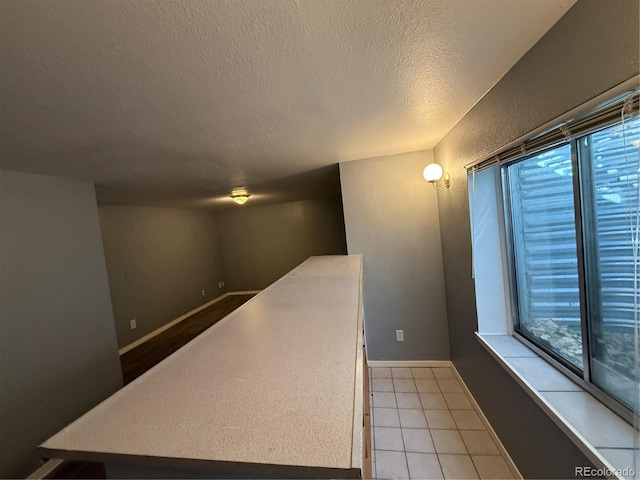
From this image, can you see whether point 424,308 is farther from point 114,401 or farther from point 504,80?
point 114,401

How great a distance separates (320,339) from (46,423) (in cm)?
249

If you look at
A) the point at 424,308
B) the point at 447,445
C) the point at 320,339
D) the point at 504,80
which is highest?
the point at 504,80

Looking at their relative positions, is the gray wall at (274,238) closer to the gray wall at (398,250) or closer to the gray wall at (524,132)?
the gray wall at (398,250)

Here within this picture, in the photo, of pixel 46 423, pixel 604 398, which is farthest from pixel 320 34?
pixel 46 423

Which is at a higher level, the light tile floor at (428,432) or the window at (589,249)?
the window at (589,249)

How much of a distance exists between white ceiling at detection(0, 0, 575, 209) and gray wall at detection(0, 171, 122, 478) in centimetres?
43

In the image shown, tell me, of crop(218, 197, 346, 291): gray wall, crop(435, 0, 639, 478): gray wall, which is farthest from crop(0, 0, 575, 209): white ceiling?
crop(218, 197, 346, 291): gray wall

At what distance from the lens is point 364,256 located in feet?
8.75

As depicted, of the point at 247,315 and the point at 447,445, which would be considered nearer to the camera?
the point at 247,315

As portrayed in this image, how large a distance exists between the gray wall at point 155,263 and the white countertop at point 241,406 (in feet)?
12.5

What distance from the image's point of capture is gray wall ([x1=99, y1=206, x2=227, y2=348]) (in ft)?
12.7

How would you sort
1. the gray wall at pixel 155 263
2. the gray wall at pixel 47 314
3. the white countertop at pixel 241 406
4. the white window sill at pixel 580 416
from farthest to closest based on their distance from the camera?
the gray wall at pixel 155 263, the gray wall at pixel 47 314, the white window sill at pixel 580 416, the white countertop at pixel 241 406

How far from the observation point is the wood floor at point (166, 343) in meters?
3.36

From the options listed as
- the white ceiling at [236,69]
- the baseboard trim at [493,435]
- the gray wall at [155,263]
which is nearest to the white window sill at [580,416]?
the baseboard trim at [493,435]
